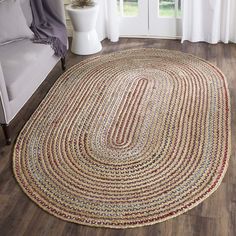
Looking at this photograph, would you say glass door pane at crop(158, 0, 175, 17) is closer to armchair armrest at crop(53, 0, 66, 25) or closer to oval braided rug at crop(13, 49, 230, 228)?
oval braided rug at crop(13, 49, 230, 228)

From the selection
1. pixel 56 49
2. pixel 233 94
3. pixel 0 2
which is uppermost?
pixel 0 2

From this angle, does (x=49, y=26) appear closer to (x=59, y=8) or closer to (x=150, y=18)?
(x=59, y=8)

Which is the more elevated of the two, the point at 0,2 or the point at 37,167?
the point at 0,2

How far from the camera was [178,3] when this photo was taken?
4.30 meters

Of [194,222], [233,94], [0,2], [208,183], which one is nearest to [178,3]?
[233,94]

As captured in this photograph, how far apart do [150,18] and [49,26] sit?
114 cm

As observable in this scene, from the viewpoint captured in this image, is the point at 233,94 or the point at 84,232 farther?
the point at 233,94

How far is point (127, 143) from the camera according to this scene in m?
2.89

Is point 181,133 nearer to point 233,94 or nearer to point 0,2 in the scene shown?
point 233,94

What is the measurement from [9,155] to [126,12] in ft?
7.14

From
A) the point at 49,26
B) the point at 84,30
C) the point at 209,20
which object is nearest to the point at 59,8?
the point at 49,26

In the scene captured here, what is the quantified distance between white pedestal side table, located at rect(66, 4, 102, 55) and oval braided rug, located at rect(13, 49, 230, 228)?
30 centimetres

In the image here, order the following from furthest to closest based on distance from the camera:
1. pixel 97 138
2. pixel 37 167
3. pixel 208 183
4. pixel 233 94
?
1. pixel 233 94
2. pixel 97 138
3. pixel 37 167
4. pixel 208 183

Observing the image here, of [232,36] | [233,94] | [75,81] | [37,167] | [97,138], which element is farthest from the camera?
[232,36]
